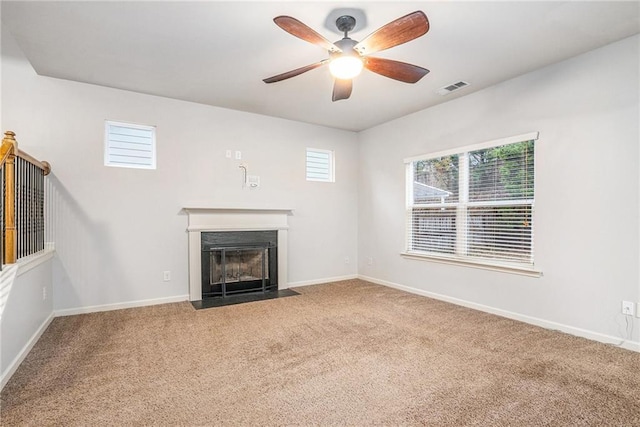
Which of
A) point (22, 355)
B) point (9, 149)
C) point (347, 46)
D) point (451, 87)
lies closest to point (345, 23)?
point (347, 46)

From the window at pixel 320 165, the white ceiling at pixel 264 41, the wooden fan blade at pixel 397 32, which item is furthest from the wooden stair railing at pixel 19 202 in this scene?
the window at pixel 320 165

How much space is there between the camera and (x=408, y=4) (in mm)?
2314

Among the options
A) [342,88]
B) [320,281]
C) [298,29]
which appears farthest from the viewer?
[320,281]

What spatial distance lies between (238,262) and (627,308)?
13.8 feet

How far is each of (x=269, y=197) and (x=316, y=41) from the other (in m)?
2.90

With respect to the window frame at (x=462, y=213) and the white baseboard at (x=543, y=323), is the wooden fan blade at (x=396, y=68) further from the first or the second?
the white baseboard at (x=543, y=323)

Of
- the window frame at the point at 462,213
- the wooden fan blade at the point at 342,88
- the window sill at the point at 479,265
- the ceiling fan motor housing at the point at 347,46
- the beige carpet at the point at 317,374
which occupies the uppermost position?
the ceiling fan motor housing at the point at 347,46

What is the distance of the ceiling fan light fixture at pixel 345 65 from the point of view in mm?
2482

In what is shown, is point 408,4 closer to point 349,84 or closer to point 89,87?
point 349,84

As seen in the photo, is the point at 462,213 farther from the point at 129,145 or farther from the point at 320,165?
the point at 129,145

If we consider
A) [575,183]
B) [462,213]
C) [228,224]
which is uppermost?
[575,183]

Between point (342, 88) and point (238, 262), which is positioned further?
point (238, 262)

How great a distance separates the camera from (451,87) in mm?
3777

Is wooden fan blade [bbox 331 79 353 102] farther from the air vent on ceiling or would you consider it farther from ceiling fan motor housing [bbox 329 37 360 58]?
the air vent on ceiling
